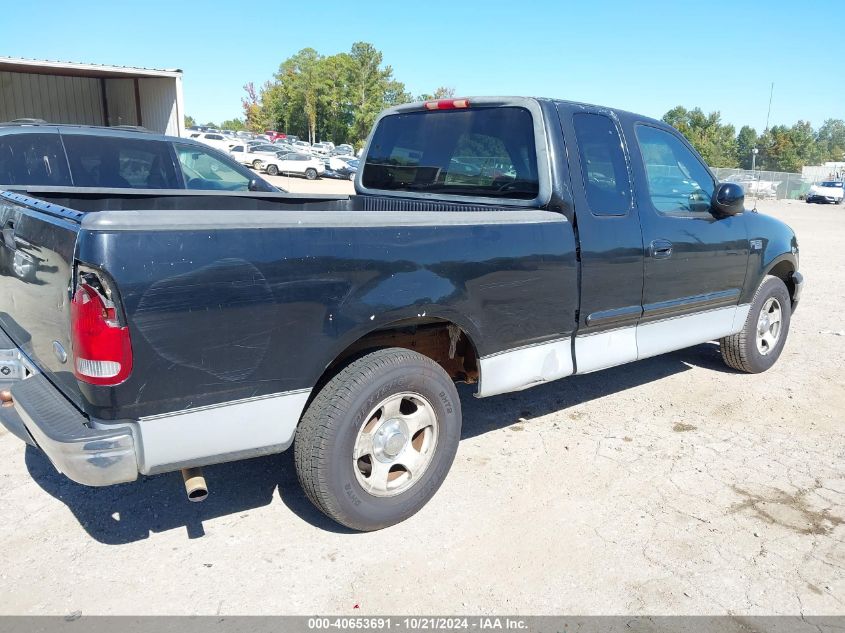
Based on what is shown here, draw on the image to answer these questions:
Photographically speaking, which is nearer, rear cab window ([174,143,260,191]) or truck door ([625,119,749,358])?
truck door ([625,119,749,358])

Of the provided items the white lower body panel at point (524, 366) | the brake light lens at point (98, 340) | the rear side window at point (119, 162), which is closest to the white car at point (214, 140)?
the rear side window at point (119, 162)

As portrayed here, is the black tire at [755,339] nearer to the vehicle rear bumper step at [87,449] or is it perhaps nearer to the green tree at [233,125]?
the vehicle rear bumper step at [87,449]

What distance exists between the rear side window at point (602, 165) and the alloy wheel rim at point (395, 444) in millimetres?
1593

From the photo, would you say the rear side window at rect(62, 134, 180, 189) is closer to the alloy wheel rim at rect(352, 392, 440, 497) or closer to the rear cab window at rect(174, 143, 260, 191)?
the rear cab window at rect(174, 143, 260, 191)

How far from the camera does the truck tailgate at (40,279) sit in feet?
7.91

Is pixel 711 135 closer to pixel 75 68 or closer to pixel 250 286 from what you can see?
pixel 75 68

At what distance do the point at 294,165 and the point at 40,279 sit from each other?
115ft

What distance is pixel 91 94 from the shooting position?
16.7 meters

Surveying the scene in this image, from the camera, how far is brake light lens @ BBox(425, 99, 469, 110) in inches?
165

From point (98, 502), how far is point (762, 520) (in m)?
3.36

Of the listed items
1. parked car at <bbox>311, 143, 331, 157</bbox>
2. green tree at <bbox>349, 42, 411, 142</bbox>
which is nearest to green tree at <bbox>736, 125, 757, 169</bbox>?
green tree at <bbox>349, 42, 411, 142</bbox>

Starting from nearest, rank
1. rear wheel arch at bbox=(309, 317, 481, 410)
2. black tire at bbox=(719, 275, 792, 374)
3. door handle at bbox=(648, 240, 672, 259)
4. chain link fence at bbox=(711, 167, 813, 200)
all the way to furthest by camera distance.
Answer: rear wheel arch at bbox=(309, 317, 481, 410), door handle at bbox=(648, 240, 672, 259), black tire at bbox=(719, 275, 792, 374), chain link fence at bbox=(711, 167, 813, 200)

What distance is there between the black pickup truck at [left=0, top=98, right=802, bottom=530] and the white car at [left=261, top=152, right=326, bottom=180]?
32.6m

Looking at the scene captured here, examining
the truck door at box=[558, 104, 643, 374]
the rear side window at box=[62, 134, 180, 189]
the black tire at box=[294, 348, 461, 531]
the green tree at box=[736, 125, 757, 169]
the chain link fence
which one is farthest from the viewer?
the green tree at box=[736, 125, 757, 169]
